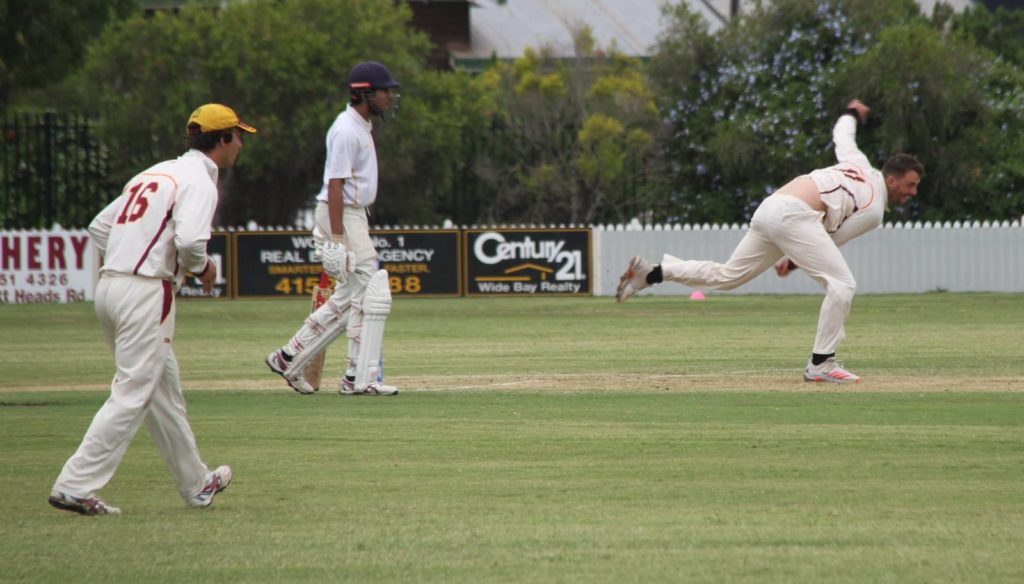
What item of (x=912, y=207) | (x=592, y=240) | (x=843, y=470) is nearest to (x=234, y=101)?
(x=592, y=240)

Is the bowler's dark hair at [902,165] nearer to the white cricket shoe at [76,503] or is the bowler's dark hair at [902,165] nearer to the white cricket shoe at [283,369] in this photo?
the white cricket shoe at [283,369]

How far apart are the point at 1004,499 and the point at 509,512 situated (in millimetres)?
2022

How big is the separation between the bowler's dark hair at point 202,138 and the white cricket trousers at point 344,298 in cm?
425

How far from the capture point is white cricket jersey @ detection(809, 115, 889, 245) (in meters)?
12.1

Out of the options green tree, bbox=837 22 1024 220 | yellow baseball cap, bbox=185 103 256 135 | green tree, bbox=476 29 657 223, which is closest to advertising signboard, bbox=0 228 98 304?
green tree, bbox=476 29 657 223

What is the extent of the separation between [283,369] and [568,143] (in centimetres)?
3163

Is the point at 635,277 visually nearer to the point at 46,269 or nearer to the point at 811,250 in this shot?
the point at 811,250

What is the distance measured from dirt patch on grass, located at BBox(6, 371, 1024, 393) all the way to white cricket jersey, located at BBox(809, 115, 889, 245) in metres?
1.15

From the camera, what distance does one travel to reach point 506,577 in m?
5.64

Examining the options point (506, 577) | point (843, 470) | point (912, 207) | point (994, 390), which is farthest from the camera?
point (912, 207)

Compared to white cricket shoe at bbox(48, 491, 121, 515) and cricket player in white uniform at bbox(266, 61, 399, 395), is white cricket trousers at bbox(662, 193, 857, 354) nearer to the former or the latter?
cricket player in white uniform at bbox(266, 61, 399, 395)

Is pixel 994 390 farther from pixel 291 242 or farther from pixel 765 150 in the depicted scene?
pixel 765 150

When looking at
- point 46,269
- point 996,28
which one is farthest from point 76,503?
point 996,28

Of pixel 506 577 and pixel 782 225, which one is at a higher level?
pixel 782 225
